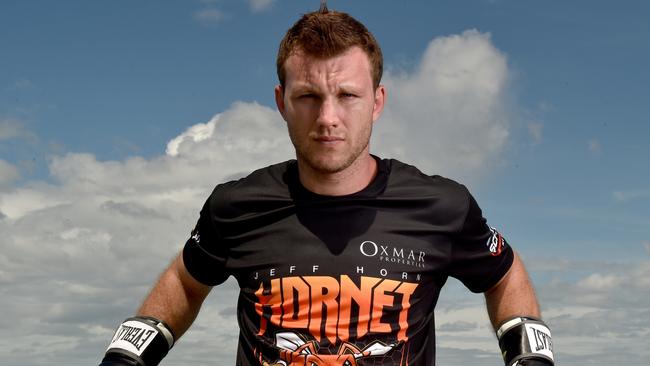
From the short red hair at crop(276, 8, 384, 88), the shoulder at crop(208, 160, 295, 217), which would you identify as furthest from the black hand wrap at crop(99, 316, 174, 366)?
the short red hair at crop(276, 8, 384, 88)

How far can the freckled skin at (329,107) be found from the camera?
17.3 feet

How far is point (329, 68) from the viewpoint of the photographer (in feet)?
17.4

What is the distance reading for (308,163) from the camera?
5.48m

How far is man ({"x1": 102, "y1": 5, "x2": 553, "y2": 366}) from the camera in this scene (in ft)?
17.4

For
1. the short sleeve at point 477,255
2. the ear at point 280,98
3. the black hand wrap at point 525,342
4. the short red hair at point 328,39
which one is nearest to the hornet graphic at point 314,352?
the short sleeve at point 477,255

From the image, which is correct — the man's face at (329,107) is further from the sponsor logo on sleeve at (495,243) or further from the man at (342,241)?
the sponsor logo on sleeve at (495,243)

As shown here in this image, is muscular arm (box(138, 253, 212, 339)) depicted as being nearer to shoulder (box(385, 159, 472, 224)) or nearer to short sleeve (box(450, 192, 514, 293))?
shoulder (box(385, 159, 472, 224))

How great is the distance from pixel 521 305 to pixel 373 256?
1499mm

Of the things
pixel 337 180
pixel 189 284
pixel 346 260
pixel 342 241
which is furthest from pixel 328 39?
pixel 189 284

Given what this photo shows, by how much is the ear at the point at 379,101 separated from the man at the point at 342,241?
1cm

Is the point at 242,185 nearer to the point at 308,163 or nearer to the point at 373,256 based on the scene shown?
the point at 308,163

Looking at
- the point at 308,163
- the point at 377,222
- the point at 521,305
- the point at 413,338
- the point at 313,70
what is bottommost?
the point at 413,338

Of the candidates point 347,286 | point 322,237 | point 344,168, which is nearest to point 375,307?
point 347,286

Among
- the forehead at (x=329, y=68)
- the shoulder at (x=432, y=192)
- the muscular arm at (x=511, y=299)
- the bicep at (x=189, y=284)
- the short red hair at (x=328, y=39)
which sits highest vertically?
the short red hair at (x=328, y=39)
